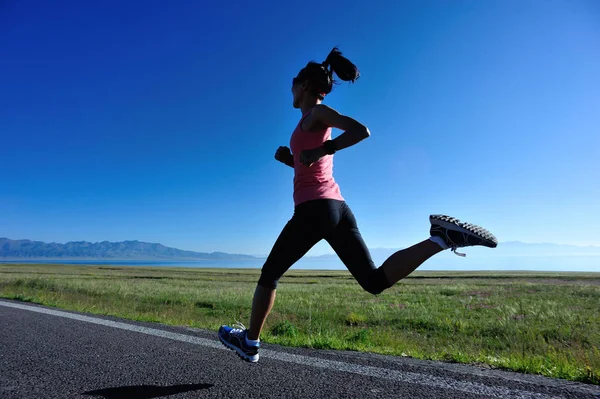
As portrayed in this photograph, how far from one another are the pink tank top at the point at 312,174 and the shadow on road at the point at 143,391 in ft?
4.87

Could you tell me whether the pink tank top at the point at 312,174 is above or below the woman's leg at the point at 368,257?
above

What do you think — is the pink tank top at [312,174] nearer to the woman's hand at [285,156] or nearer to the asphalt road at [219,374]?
the woman's hand at [285,156]

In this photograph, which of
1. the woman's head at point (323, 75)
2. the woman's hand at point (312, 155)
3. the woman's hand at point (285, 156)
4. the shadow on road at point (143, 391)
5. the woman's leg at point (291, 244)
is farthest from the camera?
the woman's hand at point (285, 156)

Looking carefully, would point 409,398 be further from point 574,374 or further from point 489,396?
point 574,374

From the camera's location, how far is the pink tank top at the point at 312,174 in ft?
9.30

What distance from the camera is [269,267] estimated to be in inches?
115

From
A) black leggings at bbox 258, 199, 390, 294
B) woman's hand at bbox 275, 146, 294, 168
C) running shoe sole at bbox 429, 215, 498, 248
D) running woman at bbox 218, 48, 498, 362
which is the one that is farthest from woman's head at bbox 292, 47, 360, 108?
running shoe sole at bbox 429, 215, 498, 248

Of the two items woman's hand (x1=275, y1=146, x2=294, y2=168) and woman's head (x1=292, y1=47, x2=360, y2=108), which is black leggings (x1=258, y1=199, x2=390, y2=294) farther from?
woman's head (x1=292, y1=47, x2=360, y2=108)

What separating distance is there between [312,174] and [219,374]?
1.70 meters

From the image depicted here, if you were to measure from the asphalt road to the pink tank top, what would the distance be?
4.38 feet

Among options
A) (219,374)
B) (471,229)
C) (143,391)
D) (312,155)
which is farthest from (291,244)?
(143,391)

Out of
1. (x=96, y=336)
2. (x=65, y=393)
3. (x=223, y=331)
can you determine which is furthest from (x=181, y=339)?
(x=65, y=393)

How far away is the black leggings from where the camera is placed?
280 centimetres

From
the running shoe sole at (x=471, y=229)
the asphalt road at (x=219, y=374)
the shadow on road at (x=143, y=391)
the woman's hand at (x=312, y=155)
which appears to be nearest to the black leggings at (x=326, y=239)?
the woman's hand at (x=312, y=155)
